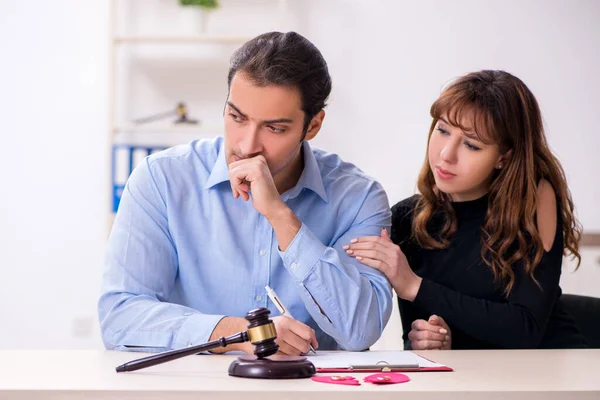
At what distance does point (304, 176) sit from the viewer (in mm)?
1915

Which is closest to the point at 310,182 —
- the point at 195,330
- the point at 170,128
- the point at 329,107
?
the point at 195,330

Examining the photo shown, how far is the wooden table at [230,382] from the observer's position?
1.13 meters

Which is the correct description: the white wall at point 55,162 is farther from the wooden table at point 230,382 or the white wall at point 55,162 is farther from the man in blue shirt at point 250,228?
the wooden table at point 230,382

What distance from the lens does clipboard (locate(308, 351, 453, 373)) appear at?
1343 mm

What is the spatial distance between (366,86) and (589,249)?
1326 mm

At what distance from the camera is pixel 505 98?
2.12 metres

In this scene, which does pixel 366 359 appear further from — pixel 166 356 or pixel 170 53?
pixel 170 53

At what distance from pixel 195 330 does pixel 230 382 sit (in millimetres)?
381

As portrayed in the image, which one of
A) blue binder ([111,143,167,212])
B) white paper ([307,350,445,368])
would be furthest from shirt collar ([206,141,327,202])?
blue binder ([111,143,167,212])

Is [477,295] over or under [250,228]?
under

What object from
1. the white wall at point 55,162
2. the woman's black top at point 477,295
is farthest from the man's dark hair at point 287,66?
the white wall at point 55,162

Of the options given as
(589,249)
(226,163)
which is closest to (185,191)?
(226,163)

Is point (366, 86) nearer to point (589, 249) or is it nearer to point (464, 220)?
point (589, 249)

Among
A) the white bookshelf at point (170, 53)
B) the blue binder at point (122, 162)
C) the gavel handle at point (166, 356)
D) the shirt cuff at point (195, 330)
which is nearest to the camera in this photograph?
the gavel handle at point (166, 356)
